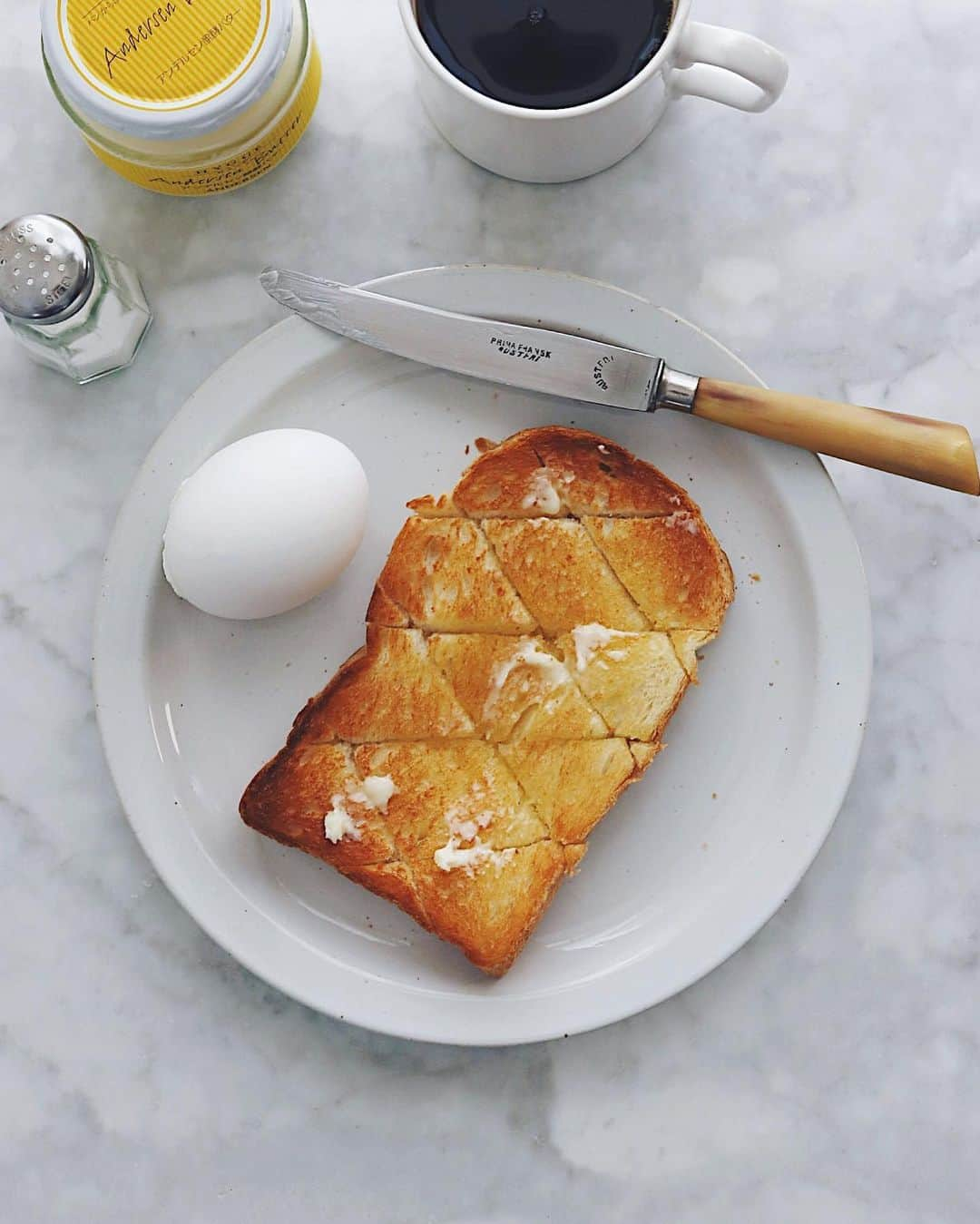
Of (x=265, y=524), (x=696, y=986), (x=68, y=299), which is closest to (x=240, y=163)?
(x=68, y=299)

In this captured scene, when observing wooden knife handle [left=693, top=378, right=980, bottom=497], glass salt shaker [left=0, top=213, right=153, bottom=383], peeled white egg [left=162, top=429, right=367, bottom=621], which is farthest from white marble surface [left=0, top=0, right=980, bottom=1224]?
peeled white egg [left=162, top=429, right=367, bottom=621]

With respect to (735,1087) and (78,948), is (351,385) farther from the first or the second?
(735,1087)

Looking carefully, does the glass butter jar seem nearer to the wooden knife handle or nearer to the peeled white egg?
the peeled white egg

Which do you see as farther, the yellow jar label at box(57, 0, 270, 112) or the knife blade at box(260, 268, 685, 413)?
the knife blade at box(260, 268, 685, 413)

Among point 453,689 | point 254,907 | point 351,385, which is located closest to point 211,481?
point 351,385

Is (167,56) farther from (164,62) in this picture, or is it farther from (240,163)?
(240,163)

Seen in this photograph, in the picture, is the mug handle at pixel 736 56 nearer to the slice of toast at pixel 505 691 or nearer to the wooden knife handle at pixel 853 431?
the wooden knife handle at pixel 853 431
